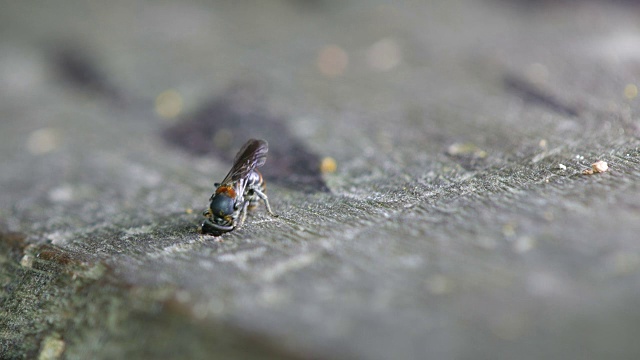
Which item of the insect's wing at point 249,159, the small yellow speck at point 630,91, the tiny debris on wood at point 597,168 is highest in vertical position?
the small yellow speck at point 630,91

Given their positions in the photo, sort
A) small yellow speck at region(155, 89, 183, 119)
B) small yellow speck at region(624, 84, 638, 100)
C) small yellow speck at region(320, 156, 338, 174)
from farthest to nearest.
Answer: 1. small yellow speck at region(155, 89, 183, 119)
2. small yellow speck at region(624, 84, 638, 100)
3. small yellow speck at region(320, 156, 338, 174)

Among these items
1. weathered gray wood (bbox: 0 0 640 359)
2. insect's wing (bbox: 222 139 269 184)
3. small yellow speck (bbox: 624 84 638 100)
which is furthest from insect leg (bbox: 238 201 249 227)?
small yellow speck (bbox: 624 84 638 100)

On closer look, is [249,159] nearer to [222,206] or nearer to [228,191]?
[228,191]

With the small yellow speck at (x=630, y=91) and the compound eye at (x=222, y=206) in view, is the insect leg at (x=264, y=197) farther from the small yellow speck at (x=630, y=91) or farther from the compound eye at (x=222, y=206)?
the small yellow speck at (x=630, y=91)

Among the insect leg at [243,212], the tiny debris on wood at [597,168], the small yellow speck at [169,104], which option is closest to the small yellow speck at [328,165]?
the insect leg at [243,212]

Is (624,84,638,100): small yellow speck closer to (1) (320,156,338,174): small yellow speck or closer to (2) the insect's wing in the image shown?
(1) (320,156,338,174): small yellow speck
